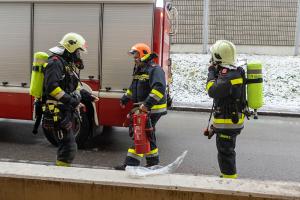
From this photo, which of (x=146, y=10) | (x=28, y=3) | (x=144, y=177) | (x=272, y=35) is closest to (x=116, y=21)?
(x=146, y=10)

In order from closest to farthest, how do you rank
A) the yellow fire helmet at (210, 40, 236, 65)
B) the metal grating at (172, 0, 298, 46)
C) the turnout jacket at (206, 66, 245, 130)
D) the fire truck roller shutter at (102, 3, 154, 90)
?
1. the turnout jacket at (206, 66, 245, 130)
2. the yellow fire helmet at (210, 40, 236, 65)
3. the fire truck roller shutter at (102, 3, 154, 90)
4. the metal grating at (172, 0, 298, 46)

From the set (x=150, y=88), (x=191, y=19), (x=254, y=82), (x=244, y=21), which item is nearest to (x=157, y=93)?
(x=150, y=88)

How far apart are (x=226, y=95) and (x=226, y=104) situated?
0.14m

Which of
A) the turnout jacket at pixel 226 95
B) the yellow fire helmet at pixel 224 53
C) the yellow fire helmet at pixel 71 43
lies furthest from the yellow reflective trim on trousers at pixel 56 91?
the yellow fire helmet at pixel 224 53

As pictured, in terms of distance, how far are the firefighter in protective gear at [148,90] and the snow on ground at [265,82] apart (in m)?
5.83

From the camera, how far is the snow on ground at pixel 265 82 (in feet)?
38.0

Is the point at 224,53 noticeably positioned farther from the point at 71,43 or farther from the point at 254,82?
the point at 71,43

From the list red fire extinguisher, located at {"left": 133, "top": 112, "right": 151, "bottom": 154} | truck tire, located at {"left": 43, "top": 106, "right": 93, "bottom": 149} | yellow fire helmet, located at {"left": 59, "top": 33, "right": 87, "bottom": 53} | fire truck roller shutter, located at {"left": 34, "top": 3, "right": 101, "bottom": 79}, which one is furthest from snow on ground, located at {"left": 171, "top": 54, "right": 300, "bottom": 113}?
yellow fire helmet, located at {"left": 59, "top": 33, "right": 87, "bottom": 53}

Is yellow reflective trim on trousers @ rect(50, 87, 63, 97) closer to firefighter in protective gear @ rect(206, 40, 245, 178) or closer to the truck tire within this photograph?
firefighter in protective gear @ rect(206, 40, 245, 178)

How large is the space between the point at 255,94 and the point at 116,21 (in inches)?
105

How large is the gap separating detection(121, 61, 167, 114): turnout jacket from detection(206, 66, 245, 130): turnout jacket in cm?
80

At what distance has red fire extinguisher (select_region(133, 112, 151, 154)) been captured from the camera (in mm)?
5078

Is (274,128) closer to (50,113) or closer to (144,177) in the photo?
(50,113)

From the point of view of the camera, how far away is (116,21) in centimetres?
627
